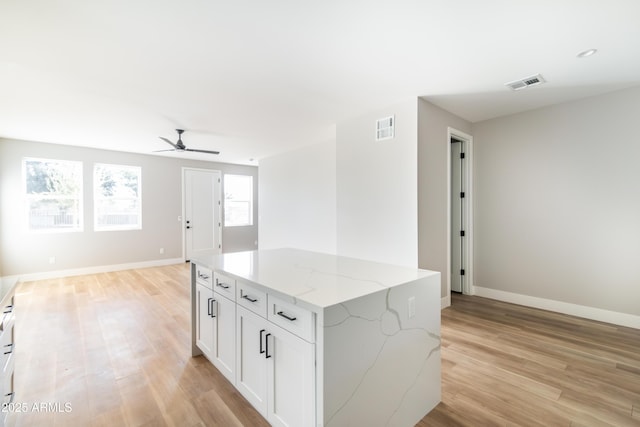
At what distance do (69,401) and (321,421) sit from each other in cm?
192

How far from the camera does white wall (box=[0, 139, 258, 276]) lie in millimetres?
4945

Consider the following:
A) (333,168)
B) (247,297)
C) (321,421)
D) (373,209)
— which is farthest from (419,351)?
(333,168)

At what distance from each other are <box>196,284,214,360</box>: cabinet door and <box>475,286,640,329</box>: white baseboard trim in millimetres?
3820

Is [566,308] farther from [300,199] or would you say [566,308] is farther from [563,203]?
[300,199]

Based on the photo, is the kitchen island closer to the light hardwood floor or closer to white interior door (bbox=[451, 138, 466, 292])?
the light hardwood floor

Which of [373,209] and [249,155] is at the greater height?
[249,155]

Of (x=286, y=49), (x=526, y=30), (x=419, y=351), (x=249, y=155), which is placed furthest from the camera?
(x=249, y=155)

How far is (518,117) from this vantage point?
378cm

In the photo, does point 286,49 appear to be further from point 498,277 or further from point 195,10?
point 498,277

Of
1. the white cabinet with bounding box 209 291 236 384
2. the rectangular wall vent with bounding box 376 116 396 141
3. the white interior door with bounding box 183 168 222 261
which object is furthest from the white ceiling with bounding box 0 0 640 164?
the white interior door with bounding box 183 168 222 261

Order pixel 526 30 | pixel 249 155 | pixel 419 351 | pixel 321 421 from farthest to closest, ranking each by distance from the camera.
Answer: pixel 249 155
pixel 526 30
pixel 419 351
pixel 321 421

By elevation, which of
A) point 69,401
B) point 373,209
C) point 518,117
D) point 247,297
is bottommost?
point 69,401

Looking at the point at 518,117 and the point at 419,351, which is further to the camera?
the point at 518,117

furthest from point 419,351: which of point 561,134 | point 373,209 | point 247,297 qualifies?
point 561,134
